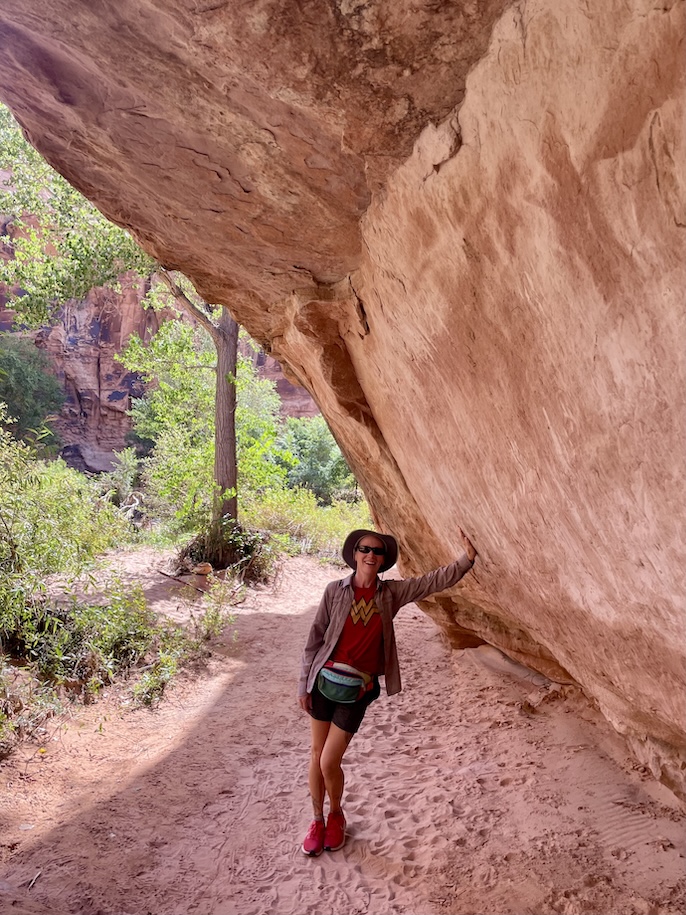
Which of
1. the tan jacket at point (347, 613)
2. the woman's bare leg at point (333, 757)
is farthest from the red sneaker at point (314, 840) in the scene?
the tan jacket at point (347, 613)

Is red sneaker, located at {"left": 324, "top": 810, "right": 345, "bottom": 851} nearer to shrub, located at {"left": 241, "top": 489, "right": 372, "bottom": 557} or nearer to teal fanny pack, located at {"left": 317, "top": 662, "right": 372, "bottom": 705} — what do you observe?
teal fanny pack, located at {"left": 317, "top": 662, "right": 372, "bottom": 705}

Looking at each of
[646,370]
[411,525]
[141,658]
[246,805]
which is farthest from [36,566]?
[646,370]

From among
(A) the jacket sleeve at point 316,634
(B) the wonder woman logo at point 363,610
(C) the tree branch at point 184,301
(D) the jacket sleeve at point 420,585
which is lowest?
(A) the jacket sleeve at point 316,634

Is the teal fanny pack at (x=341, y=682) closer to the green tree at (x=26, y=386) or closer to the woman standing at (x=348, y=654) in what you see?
the woman standing at (x=348, y=654)

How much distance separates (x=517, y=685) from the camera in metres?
4.74

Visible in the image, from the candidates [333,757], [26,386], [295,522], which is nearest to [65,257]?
[295,522]

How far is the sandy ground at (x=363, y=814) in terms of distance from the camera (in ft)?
8.90

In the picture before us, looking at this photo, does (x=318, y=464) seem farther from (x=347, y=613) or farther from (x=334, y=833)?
(x=347, y=613)

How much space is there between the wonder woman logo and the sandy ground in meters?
1.18

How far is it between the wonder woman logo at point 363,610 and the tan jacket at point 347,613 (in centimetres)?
3

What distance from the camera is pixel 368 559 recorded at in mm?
2924

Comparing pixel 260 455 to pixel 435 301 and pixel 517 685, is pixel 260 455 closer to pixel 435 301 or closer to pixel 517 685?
pixel 517 685

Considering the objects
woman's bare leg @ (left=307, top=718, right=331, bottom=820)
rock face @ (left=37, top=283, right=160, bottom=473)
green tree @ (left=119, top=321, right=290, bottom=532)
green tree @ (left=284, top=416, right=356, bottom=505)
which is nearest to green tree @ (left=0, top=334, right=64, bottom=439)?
rock face @ (left=37, top=283, right=160, bottom=473)

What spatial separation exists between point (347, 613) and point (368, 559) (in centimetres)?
27
